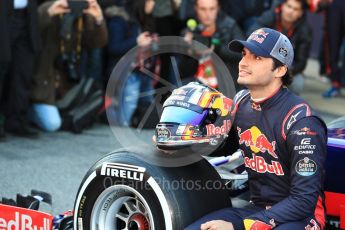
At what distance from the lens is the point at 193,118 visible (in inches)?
169

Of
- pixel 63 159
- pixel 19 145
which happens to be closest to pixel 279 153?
pixel 63 159

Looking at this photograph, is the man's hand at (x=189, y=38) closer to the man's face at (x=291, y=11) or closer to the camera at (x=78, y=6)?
the camera at (x=78, y=6)

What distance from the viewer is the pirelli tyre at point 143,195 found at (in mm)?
4211

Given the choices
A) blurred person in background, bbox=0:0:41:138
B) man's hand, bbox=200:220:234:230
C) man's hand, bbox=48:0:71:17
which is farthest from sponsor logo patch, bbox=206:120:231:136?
man's hand, bbox=48:0:71:17

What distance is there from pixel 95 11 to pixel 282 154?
14.7 ft

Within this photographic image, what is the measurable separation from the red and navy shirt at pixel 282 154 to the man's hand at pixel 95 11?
3.99 meters

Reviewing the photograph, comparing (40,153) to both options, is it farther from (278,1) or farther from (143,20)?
(278,1)

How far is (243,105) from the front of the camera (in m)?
4.53

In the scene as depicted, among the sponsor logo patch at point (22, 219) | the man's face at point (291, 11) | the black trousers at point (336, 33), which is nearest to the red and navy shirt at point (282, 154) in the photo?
the sponsor logo patch at point (22, 219)

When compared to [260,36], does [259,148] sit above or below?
below

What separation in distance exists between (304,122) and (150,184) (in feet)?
2.78

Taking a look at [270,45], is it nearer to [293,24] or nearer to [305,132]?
[305,132]

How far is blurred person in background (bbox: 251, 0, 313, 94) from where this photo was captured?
9297mm

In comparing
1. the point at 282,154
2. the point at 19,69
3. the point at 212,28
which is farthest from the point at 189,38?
the point at 282,154
